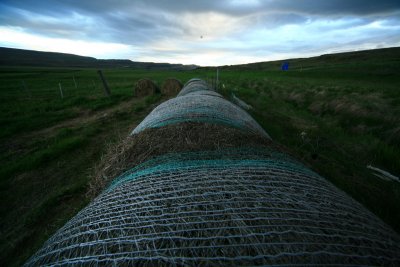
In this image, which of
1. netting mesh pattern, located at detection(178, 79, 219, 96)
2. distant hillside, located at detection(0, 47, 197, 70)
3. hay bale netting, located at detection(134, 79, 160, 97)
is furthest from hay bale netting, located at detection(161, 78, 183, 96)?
distant hillside, located at detection(0, 47, 197, 70)

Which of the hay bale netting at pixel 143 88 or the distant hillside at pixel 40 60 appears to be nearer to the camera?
the hay bale netting at pixel 143 88

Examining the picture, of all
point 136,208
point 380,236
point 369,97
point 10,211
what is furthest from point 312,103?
point 10,211

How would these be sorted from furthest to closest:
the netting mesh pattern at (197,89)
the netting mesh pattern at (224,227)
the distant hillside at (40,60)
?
the distant hillside at (40,60), the netting mesh pattern at (197,89), the netting mesh pattern at (224,227)

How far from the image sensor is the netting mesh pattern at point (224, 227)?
1.26 meters

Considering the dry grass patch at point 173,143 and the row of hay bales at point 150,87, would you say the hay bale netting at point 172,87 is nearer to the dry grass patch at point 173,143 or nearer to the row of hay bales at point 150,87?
the row of hay bales at point 150,87

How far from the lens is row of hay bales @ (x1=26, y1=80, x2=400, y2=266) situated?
1261 millimetres

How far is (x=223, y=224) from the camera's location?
1.44 metres

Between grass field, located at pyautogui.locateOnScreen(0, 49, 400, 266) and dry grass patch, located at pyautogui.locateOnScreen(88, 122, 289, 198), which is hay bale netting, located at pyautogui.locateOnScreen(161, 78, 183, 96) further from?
dry grass patch, located at pyautogui.locateOnScreen(88, 122, 289, 198)

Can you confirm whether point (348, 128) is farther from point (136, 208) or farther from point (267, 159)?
point (136, 208)

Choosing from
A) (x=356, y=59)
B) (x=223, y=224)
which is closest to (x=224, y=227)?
(x=223, y=224)

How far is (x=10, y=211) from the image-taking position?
3543mm

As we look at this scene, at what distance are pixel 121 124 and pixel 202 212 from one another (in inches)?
284

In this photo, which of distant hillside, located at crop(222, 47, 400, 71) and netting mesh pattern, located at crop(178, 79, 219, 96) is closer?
netting mesh pattern, located at crop(178, 79, 219, 96)

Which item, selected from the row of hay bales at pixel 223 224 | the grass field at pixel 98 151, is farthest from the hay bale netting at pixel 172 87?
the row of hay bales at pixel 223 224
